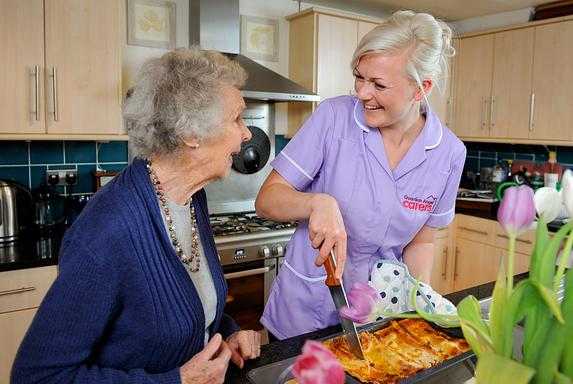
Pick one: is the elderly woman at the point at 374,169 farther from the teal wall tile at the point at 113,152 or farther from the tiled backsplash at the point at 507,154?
the tiled backsplash at the point at 507,154

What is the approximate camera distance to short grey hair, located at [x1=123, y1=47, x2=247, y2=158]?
3.34ft

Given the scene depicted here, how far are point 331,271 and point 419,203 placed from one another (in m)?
0.53

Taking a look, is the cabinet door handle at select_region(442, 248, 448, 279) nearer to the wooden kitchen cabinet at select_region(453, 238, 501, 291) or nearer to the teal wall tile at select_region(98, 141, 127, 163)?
the wooden kitchen cabinet at select_region(453, 238, 501, 291)

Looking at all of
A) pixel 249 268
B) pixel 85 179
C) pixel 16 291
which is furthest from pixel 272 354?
pixel 85 179

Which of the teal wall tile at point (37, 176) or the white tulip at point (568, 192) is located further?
the teal wall tile at point (37, 176)

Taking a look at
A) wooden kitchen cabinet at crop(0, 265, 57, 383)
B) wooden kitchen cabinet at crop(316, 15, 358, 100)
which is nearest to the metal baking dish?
wooden kitchen cabinet at crop(0, 265, 57, 383)

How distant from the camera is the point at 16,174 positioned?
256 centimetres

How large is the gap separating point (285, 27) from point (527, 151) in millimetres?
2039

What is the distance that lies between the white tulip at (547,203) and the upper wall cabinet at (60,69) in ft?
7.30

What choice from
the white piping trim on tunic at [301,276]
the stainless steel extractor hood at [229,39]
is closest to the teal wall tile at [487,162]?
the stainless steel extractor hood at [229,39]

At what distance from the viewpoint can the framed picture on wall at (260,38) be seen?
3174mm

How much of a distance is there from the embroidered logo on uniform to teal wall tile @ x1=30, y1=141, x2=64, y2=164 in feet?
6.62

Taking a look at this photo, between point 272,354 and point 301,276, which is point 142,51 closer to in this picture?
point 301,276

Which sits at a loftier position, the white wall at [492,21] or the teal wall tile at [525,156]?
the white wall at [492,21]
